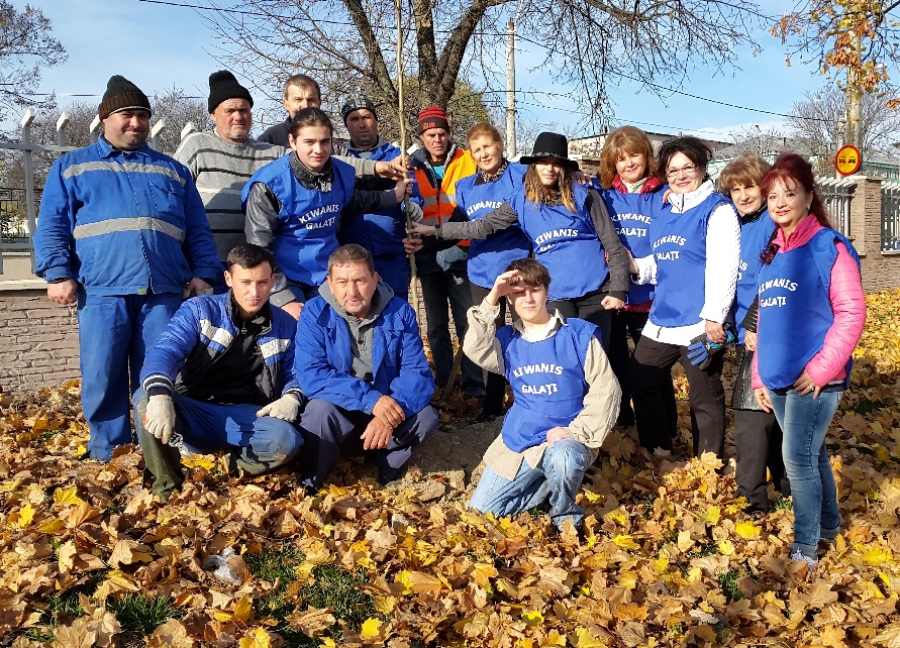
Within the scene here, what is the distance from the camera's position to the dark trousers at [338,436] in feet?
12.9

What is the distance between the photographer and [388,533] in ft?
11.3

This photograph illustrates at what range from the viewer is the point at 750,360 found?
12.7 feet

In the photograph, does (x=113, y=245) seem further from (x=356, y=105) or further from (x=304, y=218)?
(x=356, y=105)

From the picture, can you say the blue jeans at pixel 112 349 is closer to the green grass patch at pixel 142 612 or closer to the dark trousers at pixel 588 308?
the green grass patch at pixel 142 612

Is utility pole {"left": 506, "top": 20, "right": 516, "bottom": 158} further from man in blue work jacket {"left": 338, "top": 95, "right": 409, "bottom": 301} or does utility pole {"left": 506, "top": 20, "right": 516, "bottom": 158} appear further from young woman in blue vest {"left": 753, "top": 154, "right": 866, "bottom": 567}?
young woman in blue vest {"left": 753, "top": 154, "right": 866, "bottom": 567}

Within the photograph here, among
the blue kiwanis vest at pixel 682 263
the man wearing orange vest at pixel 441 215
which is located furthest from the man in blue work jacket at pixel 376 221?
the blue kiwanis vest at pixel 682 263

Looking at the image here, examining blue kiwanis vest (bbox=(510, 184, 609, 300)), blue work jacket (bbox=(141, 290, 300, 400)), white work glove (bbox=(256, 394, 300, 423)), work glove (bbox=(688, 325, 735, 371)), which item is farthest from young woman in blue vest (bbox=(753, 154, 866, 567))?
blue work jacket (bbox=(141, 290, 300, 400))

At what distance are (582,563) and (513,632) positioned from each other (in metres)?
0.72

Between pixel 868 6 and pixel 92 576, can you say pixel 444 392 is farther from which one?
pixel 868 6

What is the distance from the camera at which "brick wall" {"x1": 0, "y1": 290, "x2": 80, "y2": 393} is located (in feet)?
21.6

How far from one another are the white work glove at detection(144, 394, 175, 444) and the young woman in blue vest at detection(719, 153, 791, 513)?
279 cm

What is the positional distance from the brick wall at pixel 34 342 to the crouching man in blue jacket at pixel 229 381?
344 cm

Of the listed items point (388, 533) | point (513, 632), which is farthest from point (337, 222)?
point (513, 632)

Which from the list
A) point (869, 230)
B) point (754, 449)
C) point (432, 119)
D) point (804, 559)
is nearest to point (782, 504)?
point (754, 449)
